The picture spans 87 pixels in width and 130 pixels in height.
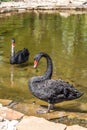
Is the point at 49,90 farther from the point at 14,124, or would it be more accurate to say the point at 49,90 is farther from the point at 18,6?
the point at 18,6

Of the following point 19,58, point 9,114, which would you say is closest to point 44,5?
point 19,58

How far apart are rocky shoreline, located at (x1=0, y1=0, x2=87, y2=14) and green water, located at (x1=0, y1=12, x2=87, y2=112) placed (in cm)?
278

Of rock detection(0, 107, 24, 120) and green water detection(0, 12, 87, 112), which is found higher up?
rock detection(0, 107, 24, 120)

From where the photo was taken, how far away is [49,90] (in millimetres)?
9406

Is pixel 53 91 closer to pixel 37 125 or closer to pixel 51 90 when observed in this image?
pixel 51 90

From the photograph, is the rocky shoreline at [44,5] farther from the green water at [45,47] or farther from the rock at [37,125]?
the rock at [37,125]

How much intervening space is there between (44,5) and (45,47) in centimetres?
1692

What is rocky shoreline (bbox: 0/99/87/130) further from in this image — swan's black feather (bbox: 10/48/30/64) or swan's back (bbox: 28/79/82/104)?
swan's black feather (bbox: 10/48/30/64)

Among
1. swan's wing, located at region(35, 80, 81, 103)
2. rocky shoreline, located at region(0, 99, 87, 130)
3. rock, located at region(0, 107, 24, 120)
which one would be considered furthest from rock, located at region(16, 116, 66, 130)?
swan's wing, located at region(35, 80, 81, 103)

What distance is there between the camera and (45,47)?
730 inches

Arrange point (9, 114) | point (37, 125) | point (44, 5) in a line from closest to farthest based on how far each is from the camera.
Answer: point (37, 125), point (9, 114), point (44, 5)

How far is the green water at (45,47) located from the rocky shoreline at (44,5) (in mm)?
2778

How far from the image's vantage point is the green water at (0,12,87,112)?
12.6 meters

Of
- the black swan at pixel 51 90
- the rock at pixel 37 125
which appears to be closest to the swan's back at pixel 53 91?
the black swan at pixel 51 90
